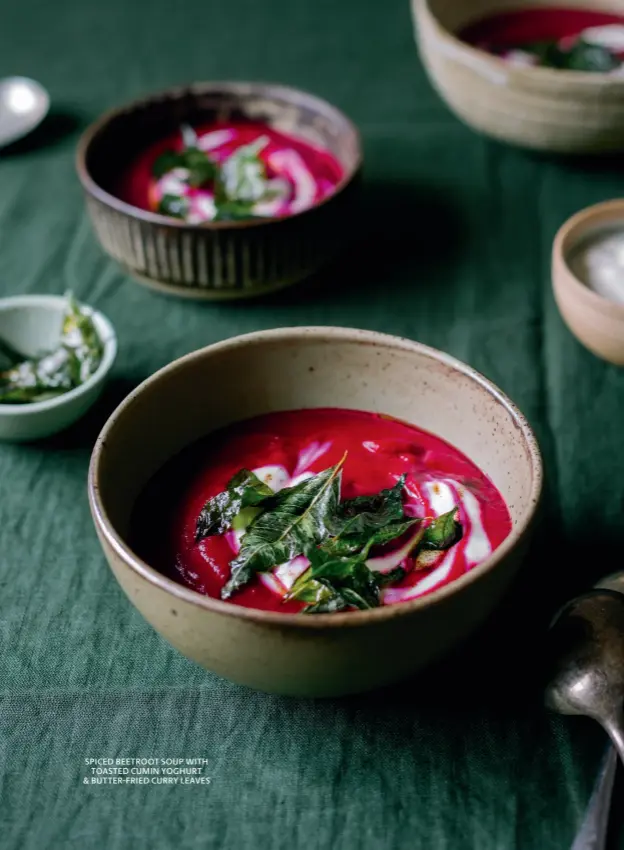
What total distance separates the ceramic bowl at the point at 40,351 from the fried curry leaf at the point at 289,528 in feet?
1.43

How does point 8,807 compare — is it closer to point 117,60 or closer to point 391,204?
point 391,204

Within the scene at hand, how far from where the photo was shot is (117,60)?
2.61m

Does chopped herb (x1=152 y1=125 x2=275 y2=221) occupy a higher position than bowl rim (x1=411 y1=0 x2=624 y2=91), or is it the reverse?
bowl rim (x1=411 y1=0 x2=624 y2=91)

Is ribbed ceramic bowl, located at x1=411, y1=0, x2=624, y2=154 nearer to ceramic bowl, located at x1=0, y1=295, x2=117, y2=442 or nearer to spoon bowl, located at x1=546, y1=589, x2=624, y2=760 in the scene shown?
ceramic bowl, located at x1=0, y1=295, x2=117, y2=442

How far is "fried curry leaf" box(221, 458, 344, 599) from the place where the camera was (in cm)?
119

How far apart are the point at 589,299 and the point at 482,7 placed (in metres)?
1.07

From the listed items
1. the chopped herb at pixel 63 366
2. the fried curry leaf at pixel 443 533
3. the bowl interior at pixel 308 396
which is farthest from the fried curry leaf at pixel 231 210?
the fried curry leaf at pixel 443 533

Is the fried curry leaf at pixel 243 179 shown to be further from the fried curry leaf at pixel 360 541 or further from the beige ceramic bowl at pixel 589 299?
the fried curry leaf at pixel 360 541

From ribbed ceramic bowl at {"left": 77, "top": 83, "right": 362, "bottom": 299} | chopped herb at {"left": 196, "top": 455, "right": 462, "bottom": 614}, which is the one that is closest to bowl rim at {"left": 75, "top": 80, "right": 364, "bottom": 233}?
ribbed ceramic bowl at {"left": 77, "top": 83, "right": 362, "bottom": 299}

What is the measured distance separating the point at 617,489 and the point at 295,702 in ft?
1.93

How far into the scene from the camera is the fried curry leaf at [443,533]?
1228 mm

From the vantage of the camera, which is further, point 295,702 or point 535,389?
point 535,389

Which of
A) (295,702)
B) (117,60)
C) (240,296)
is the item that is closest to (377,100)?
(117,60)

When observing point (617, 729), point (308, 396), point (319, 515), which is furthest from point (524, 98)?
point (617, 729)
